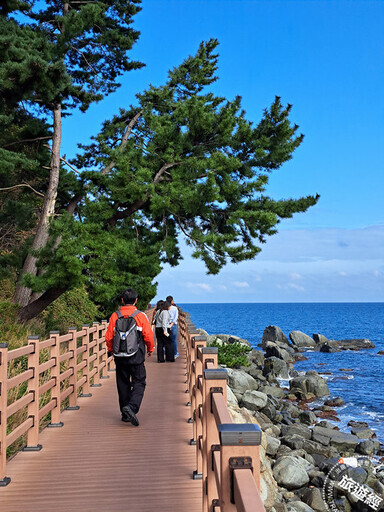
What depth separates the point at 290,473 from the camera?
1221 cm

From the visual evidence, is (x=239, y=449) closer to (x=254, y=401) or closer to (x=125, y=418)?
(x=125, y=418)

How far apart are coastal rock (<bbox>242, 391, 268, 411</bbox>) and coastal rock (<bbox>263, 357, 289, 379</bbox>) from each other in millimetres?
14572

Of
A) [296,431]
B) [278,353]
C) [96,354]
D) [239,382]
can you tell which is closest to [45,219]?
[96,354]

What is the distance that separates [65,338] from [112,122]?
1910 cm

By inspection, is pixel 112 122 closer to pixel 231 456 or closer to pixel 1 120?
pixel 1 120

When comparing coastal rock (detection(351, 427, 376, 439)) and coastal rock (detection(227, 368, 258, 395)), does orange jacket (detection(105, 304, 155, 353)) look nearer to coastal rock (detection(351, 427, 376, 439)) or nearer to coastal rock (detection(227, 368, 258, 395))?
coastal rock (detection(227, 368, 258, 395))

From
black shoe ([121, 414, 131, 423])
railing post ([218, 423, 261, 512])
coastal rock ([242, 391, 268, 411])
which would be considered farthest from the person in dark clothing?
railing post ([218, 423, 261, 512])

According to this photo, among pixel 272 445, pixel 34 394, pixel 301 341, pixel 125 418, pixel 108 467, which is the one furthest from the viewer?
pixel 301 341

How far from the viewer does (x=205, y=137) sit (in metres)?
23.7

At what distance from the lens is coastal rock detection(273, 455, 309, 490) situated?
39.7ft

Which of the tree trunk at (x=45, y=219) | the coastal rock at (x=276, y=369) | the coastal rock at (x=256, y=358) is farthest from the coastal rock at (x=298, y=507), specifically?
→ the coastal rock at (x=256, y=358)

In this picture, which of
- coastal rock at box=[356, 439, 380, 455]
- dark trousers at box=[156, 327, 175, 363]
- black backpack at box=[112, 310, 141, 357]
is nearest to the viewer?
black backpack at box=[112, 310, 141, 357]

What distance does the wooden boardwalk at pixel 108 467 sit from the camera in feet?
16.2

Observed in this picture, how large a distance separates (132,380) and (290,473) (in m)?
6.48
